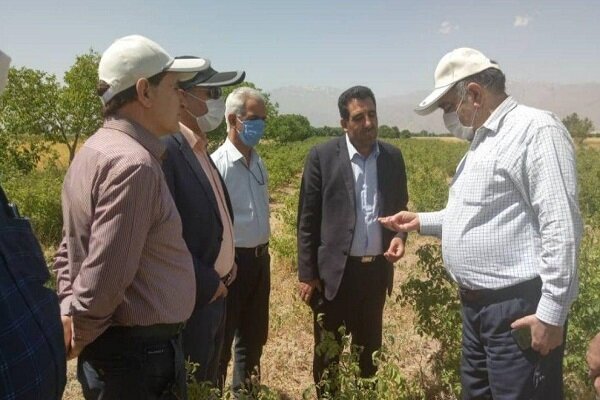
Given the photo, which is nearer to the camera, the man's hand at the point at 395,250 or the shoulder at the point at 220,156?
the man's hand at the point at 395,250

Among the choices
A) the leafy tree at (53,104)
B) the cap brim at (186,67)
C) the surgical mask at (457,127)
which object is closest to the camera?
the cap brim at (186,67)

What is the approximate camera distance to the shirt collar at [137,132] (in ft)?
5.72

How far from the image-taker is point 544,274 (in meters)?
1.92

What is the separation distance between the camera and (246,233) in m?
3.19

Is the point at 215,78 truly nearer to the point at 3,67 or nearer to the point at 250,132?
the point at 250,132

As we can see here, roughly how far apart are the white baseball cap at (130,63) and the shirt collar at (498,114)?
1394 millimetres

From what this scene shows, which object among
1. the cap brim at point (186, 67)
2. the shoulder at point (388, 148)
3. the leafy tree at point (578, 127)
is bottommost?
the shoulder at point (388, 148)

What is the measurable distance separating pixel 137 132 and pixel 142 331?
0.75 m

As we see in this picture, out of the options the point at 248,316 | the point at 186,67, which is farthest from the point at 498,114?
the point at 248,316

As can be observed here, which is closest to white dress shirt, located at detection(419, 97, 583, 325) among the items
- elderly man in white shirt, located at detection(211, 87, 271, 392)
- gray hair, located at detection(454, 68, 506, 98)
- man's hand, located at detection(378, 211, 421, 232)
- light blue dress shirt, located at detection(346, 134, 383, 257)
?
gray hair, located at detection(454, 68, 506, 98)

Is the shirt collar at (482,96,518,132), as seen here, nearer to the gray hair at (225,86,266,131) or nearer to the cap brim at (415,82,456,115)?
the cap brim at (415,82,456,115)

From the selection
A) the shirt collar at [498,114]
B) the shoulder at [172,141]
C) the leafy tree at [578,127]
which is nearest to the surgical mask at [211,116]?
the shoulder at [172,141]

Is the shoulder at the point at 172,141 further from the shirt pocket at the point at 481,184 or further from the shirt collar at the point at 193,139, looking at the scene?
the shirt pocket at the point at 481,184

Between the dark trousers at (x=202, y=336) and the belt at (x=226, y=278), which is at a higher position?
the belt at (x=226, y=278)
